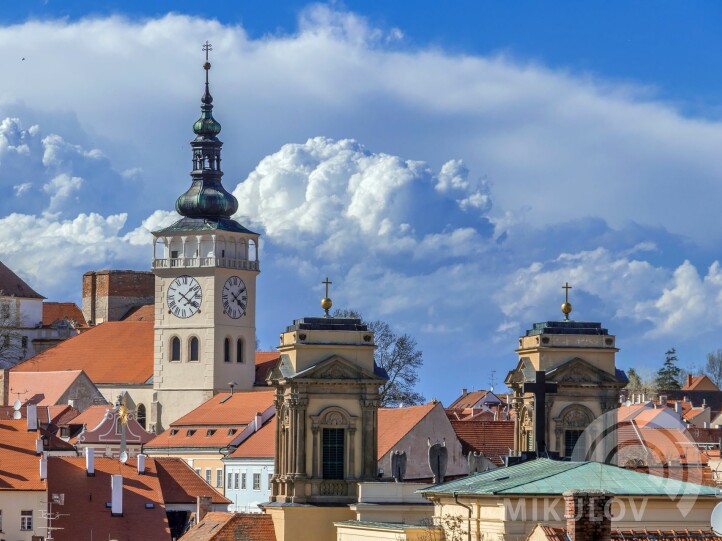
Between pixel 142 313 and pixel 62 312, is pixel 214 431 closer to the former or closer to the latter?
pixel 142 313

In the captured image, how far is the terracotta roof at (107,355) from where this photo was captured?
14662 centimetres

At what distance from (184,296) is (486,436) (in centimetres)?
4780

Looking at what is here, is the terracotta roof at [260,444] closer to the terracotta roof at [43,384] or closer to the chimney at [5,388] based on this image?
the terracotta roof at [43,384]

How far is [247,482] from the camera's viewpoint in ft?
369

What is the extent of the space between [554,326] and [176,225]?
260 feet

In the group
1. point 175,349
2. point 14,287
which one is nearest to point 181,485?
point 175,349

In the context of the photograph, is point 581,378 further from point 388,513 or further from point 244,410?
point 244,410

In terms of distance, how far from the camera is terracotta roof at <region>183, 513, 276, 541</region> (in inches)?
2301

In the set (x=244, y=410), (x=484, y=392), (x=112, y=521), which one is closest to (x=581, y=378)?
(x=112, y=521)

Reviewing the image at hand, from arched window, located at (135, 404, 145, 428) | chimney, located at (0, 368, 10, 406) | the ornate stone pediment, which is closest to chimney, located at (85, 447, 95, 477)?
the ornate stone pediment

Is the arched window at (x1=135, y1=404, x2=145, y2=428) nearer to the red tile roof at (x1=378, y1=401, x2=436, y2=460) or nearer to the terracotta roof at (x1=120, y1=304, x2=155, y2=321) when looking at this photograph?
the terracotta roof at (x1=120, y1=304, x2=155, y2=321)

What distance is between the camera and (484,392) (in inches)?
5984

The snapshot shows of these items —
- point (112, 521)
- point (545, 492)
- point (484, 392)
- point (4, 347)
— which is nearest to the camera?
point (545, 492)

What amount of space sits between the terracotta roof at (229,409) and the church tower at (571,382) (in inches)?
2245
